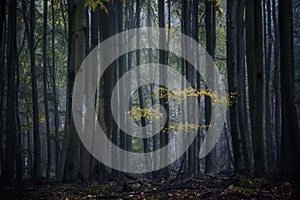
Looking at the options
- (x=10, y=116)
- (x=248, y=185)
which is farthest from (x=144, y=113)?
(x=248, y=185)

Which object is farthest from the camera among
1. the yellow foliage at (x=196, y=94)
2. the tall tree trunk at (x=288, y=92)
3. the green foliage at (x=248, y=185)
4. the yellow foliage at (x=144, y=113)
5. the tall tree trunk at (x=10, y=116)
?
the yellow foliage at (x=144, y=113)

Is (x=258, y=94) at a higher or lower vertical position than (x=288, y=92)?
higher

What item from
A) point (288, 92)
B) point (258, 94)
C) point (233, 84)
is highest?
point (233, 84)

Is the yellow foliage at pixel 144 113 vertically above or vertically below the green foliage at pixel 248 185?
above

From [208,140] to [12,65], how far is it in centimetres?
890

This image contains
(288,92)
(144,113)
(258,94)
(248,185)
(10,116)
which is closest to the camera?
(288,92)

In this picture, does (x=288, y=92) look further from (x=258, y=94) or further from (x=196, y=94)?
(x=196, y=94)

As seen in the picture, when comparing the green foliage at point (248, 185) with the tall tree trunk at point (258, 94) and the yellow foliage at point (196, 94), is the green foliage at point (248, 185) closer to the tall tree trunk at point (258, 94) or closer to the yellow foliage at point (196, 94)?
the tall tree trunk at point (258, 94)

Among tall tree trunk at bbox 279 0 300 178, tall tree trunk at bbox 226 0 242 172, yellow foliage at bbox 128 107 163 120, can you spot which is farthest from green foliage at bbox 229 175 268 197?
yellow foliage at bbox 128 107 163 120

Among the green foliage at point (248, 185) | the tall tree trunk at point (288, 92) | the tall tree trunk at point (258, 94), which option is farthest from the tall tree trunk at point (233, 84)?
the tall tree trunk at point (288, 92)

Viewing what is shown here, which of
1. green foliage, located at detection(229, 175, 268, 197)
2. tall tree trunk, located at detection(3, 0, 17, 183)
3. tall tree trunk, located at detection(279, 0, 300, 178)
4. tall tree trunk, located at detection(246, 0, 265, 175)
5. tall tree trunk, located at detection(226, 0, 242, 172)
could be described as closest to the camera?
tall tree trunk, located at detection(279, 0, 300, 178)

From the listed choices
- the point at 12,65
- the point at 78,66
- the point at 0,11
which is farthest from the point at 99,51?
the point at 0,11

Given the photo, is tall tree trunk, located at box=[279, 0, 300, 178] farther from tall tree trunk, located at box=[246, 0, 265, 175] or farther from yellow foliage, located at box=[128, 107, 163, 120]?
yellow foliage, located at box=[128, 107, 163, 120]

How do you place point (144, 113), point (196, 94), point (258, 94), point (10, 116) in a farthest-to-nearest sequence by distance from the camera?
point (144, 113) → point (10, 116) → point (196, 94) → point (258, 94)
